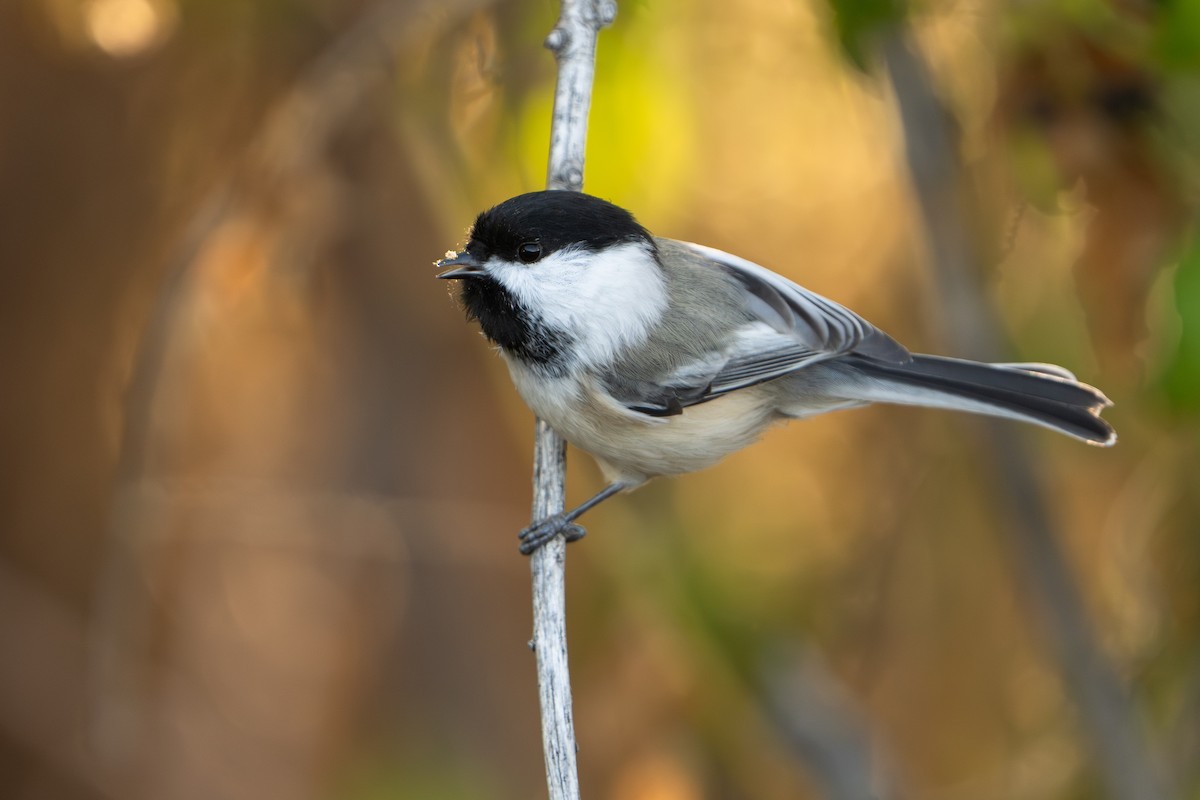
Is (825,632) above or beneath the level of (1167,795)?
above

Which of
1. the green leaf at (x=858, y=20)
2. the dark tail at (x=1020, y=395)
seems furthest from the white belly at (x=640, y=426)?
the green leaf at (x=858, y=20)

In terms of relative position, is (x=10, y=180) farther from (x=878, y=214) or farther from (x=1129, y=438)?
(x=1129, y=438)

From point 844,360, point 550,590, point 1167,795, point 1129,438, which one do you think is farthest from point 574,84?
point 1167,795

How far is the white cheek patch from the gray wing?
0.24 ft

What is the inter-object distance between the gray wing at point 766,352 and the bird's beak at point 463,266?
0.26 meters

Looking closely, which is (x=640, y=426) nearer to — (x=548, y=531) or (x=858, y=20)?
(x=548, y=531)

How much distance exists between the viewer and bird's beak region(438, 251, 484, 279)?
162cm

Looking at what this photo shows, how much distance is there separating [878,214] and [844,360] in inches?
44.7

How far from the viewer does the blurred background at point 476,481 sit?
2137mm

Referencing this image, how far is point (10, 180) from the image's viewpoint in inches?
102

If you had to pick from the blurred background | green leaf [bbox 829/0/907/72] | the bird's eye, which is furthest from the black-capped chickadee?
green leaf [bbox 829/0/907/72]

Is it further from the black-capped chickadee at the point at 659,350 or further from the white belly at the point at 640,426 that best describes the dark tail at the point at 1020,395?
the white belly at the point at 640,426

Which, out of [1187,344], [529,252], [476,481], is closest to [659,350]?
[529,252]

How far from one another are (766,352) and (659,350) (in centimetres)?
19
